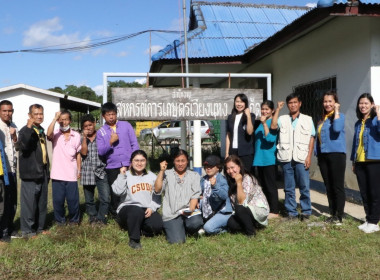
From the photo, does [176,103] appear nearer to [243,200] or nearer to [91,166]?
[91,166]

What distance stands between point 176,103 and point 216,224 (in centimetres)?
193

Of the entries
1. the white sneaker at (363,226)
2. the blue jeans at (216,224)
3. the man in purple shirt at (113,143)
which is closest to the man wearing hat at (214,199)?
the blue jeans at (216,224)

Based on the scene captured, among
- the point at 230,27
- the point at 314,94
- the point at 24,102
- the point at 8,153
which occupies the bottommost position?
the point at 8,153

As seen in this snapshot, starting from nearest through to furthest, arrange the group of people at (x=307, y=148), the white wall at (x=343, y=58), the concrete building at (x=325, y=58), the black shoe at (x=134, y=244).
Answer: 1. the black shoe at (x=134, y=244)
2. the group of people at (x=307, y=148)
3. the concrete building at (x=325, y=58)
4. the white wall at (x=343, y=58)

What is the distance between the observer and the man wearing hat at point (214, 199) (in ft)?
15.1

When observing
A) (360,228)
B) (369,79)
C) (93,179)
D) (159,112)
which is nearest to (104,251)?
(93,179)

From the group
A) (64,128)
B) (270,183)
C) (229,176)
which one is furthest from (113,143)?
(270,183)

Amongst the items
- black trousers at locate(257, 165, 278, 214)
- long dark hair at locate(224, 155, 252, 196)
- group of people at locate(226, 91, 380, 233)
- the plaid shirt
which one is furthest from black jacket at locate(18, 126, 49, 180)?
black trousers at locate(257, 165, 278, 214)

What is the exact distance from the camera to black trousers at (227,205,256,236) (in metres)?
4.48

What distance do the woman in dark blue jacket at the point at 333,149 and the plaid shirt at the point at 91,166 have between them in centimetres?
276

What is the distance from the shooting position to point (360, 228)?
4645 millimetres

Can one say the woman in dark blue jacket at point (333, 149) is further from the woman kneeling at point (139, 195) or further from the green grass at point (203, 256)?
the woman kneeling at point (139, 195)

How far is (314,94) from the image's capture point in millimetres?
7719

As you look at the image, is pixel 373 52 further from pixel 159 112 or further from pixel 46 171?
pixel 46 171
